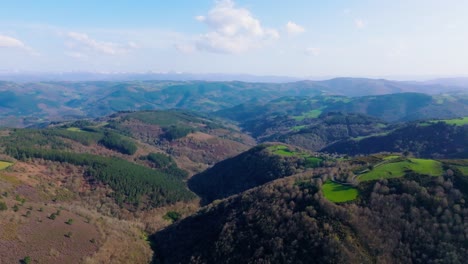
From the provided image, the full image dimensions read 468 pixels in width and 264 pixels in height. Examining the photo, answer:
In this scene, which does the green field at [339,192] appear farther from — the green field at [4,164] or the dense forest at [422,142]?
the green field at [4,164]

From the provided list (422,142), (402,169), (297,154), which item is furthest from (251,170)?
(422,142)

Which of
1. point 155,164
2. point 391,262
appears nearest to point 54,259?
point 391,262

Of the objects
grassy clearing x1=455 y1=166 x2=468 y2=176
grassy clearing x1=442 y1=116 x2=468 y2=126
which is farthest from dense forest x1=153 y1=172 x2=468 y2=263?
grassy clearing x1=442 y1=116 x2=468 y2=126

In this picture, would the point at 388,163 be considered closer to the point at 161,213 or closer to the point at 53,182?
the point at 161,213

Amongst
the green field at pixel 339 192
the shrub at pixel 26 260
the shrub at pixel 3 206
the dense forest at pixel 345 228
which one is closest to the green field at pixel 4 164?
the shrub at pixel 3 206

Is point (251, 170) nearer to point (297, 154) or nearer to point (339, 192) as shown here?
point (297, 154)

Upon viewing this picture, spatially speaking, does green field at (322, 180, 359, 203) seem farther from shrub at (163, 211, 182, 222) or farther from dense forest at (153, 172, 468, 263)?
shrub at (163, 211, 182, 222)
